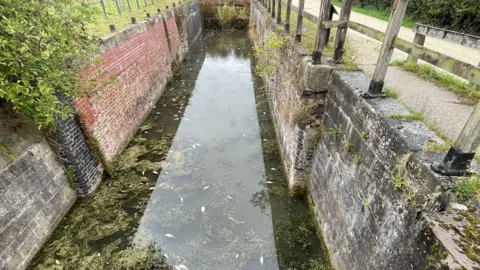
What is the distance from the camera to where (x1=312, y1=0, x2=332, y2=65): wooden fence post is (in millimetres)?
4051

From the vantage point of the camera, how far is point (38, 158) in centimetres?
453

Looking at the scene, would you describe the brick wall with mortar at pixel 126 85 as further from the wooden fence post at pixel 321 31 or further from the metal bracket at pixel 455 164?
the metal bracket at pixel 455 164

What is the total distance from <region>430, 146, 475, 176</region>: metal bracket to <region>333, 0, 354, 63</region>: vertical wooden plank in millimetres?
2634

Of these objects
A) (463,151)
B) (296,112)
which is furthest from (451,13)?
(463,151)

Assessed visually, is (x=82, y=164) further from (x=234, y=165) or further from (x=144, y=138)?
(x=234, y=165)

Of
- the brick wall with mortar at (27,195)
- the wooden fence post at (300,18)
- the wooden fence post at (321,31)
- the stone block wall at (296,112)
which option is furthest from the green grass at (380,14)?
the brick wall with mortar at (27,195)

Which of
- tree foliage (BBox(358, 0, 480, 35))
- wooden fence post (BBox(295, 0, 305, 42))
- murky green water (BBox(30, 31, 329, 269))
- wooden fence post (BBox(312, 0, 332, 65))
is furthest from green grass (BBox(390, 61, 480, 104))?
murky green water (BBox(30, 31, 329, 269))

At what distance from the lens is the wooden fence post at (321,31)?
4051 millimetres

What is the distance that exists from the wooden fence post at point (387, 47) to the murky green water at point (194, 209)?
112 inches

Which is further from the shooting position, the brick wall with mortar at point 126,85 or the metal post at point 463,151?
the brick wall with mortar at point 126,85

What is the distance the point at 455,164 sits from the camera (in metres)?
2.11

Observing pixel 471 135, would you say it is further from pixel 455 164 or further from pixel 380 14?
pixel 380 14

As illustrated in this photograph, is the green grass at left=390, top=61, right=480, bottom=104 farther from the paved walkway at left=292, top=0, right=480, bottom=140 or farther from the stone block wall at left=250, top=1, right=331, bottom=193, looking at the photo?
the stone block wall at left=250, top=1, right=331, bottom=193

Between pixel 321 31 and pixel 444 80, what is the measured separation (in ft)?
8.42
